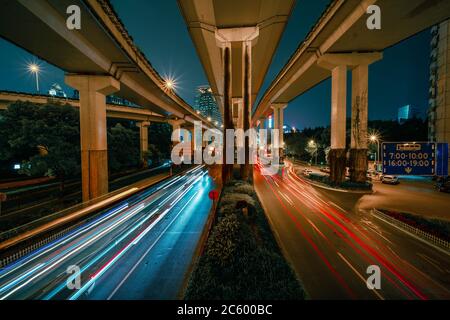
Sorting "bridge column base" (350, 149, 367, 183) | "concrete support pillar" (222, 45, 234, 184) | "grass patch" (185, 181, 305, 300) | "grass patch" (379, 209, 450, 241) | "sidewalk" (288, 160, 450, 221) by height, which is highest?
"concrete support pillar" (222, 45, 234, 184)

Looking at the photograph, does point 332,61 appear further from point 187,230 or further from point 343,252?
point 187,230

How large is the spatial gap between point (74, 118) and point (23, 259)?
45.1 feet

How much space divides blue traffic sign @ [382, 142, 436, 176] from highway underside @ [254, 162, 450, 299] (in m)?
3.78

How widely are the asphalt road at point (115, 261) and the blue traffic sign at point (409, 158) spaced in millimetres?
9757

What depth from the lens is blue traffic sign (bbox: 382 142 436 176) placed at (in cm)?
769

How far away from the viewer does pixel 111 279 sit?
6758 mm

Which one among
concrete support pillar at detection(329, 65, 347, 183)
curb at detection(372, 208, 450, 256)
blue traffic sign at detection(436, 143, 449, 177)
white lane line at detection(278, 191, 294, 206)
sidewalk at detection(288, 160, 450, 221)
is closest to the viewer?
blue traffic sign at detection(436, 143, 449, 177)

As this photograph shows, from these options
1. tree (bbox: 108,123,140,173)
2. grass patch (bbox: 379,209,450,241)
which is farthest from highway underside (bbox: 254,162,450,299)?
tree (bbox: 108,123,140,173)

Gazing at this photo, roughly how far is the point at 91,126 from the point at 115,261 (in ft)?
43.8

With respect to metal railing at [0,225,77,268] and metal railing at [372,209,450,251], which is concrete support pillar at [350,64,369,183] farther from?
metal railing at [0,225,77,268]

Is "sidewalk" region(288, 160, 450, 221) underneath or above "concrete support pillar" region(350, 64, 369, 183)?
underneath

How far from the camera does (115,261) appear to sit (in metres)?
7.82

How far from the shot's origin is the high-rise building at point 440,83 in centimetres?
2473

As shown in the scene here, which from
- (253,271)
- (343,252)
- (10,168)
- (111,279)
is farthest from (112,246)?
(10,168)
